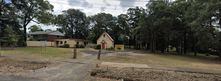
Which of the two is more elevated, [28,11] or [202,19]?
[28,11]

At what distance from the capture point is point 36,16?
2447cm

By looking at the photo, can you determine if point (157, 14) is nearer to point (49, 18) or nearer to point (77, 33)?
point (49, 18)

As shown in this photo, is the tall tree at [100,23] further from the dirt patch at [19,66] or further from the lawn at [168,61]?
the dirt patch at [19,66]

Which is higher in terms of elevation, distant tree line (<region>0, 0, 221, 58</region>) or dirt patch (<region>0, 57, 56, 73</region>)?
distant tree line (<region>0, 0, 221, 58</region>)

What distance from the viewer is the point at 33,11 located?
2386 cm

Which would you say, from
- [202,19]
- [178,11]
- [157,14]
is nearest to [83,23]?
[157,14]

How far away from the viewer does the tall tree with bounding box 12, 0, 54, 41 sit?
22572 mm

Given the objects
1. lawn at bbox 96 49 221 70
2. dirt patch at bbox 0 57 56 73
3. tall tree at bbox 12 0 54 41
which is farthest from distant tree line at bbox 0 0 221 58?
dirt patch at bbox 0 57 56 73

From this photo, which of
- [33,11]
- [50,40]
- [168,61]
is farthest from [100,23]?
[168,61]

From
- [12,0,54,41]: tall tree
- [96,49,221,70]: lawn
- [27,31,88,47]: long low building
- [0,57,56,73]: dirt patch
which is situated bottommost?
[96,49,221,70]: lawn

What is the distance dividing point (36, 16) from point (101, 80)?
26.9m

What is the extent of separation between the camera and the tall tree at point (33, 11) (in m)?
22.6

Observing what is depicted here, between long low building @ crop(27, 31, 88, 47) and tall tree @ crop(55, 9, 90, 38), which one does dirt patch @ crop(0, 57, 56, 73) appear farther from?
tall tree @ crop(55, 9, 90, 38)

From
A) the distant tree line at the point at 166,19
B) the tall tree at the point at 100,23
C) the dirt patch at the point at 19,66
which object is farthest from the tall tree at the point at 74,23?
the dirt patch at the point at 19,66
